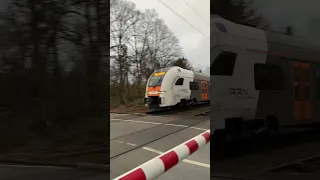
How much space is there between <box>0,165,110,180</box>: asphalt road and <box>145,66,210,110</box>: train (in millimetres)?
8890

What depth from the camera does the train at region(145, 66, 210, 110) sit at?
12320 mm

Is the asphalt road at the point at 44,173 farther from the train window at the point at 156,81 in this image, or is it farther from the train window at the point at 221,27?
the train window at the point at 156,81

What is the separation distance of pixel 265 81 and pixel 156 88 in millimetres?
9850

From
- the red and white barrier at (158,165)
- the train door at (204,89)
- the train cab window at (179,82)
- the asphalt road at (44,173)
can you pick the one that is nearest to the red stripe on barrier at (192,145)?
the red and white barrier at (158,165)

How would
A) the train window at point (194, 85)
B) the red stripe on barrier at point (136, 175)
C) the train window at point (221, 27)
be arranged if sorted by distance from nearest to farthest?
the red stripe on barrier at point (136, 175) → the train window at point (221, 27) → the train window at point (194, 85)

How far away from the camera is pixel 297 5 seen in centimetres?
214

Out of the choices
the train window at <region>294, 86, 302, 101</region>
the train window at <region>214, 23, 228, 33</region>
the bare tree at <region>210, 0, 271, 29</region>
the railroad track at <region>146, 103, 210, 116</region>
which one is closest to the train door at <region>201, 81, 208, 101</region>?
the railroad track at <region>146, 103, 210, 116</region>

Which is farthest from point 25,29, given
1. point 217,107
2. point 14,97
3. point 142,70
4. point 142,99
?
point 142,99

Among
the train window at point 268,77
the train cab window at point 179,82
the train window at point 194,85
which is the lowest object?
the train window at point 268,77

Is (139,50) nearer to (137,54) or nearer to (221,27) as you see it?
(137,54)

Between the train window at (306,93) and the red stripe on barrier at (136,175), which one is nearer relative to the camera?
the red stripe on barrier at (136,175)

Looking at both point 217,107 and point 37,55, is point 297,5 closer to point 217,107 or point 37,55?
point 217,107

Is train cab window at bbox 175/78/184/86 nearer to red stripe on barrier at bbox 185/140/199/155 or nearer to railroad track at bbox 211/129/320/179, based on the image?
red stripe on barrier at bbox 185/140/199/155

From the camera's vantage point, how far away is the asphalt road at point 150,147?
3767 mm
